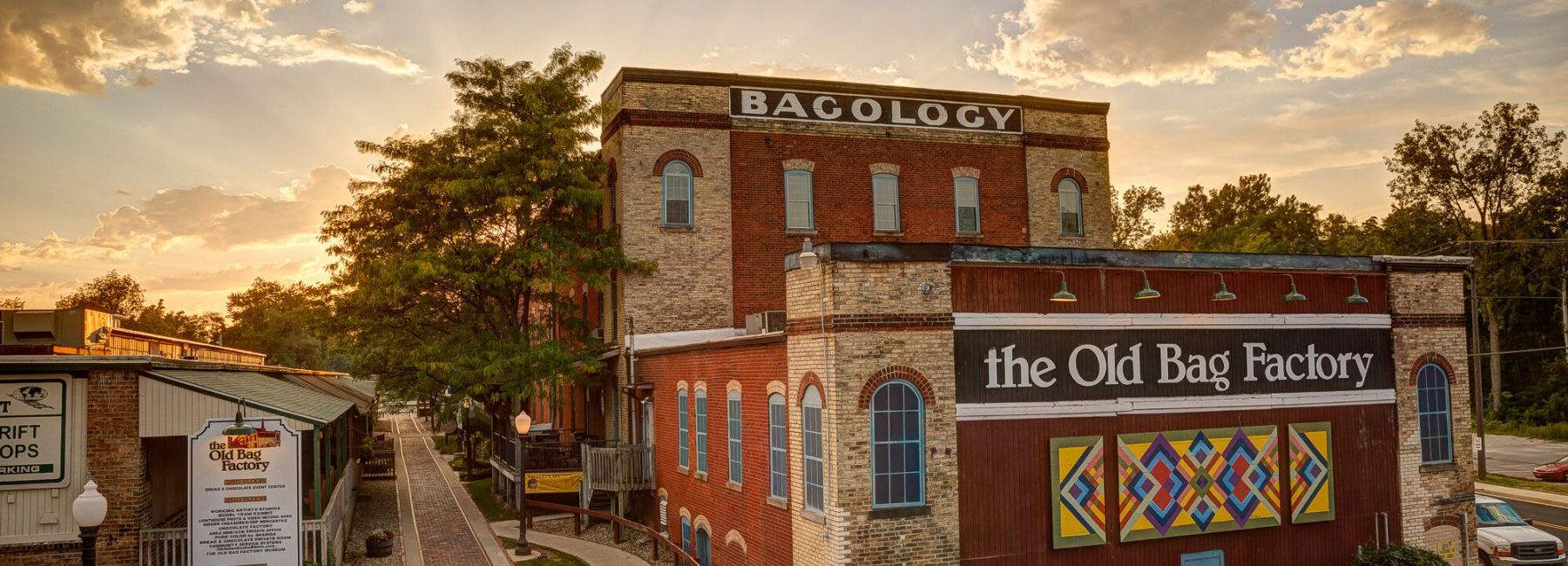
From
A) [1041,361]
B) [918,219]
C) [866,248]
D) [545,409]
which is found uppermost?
[918,219]

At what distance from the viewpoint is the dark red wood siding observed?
14547mm

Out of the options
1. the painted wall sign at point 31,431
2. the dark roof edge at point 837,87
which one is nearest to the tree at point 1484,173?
the dark roof edge at point 837,87

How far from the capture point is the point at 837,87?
28.2m

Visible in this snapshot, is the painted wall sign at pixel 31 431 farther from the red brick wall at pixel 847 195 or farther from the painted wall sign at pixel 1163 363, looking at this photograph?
the red brick wall at pixel 847 195

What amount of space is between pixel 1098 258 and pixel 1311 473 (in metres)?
5.84

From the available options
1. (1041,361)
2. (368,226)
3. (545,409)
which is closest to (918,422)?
(1041,361)

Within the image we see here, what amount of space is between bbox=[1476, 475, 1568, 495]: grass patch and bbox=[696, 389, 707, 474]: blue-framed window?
29.4 metres

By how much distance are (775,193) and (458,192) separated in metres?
8.61

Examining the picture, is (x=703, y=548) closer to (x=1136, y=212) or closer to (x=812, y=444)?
(x=812, y=444)

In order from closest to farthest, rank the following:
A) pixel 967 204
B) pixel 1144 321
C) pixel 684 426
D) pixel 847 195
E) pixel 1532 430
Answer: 1. pixel 1144 321
2. pixel 684 426
3. pixel 847 195
4. pixel 967 204
5. pixel 1532 430

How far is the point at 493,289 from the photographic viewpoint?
28203 mm

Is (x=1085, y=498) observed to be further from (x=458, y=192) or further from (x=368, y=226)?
(x=368, y=226)

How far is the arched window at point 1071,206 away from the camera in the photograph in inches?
1217

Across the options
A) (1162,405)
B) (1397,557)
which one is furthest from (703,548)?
(1397,557)
